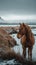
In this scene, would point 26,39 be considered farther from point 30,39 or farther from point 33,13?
point 33,13

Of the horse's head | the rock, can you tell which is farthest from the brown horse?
the rock

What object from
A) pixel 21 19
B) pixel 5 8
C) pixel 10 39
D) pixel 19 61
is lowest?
pixel 19 61

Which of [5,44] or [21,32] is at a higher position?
[21,32]

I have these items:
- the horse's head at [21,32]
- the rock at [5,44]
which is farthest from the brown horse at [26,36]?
the rock at [5,44]

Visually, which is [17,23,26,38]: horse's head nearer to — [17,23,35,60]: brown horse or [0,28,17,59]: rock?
[17,23,35,60]: brown horse

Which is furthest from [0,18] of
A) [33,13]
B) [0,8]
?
[33,13]

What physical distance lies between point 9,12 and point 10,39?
1.12 feet

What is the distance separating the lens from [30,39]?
1560 millimetres

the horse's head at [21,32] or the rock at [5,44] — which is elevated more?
the horse's head at [21,32]

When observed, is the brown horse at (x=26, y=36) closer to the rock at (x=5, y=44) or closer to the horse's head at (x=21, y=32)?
the horse's head at (x=21, y=32)

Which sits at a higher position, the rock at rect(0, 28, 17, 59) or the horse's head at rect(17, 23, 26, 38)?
the horse's head at rect(17, 23, 26, 38)

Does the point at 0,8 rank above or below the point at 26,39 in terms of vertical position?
above

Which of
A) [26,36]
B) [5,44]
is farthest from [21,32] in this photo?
[5,44]

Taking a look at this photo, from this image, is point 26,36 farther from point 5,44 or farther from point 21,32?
point 5,44
